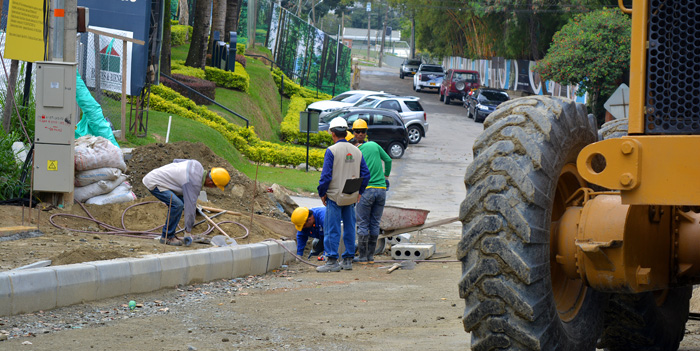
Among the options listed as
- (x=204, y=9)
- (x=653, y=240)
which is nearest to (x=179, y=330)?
(x=653, y=240)

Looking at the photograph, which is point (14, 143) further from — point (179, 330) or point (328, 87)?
point (328, 87)

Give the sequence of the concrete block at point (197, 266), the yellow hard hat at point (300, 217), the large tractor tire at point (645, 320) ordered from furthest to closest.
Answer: the yellow hard hat at point (300, 217) < the concrete block at point (197, 266) < the large tractor tire at point (645, 320)

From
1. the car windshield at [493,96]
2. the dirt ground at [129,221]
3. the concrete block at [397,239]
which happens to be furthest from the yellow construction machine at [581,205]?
the car windshield at [493,96]

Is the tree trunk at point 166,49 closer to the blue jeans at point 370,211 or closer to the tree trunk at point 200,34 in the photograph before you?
the tree trunk at point 200,34

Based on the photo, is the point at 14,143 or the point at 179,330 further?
the point at 14,143

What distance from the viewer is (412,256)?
496 inches

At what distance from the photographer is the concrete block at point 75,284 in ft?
24.7

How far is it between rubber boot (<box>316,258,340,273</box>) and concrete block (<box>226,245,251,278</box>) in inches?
44.0

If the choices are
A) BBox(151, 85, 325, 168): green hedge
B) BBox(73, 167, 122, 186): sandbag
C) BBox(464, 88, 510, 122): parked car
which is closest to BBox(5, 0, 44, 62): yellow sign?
BBox(73, 167, 122, 186): sandbag

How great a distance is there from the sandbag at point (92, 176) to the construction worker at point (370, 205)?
3410 mm

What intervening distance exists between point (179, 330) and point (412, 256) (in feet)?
19.7

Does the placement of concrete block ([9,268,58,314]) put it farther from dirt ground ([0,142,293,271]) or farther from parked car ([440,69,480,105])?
parked car ([440,69,480,105])

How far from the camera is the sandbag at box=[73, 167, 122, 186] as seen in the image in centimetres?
1222

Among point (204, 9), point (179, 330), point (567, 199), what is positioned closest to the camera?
point (567, 199)
